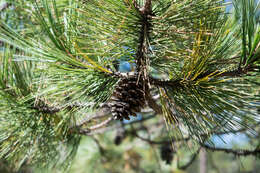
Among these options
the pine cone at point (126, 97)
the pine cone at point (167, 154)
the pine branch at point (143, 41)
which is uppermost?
the pine branch at point (143, 41)

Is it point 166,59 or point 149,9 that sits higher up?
point 149,9

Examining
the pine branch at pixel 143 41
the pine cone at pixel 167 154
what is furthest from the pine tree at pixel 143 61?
the pine cone at pixel 167 154

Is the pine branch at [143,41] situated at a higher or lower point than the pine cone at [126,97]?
higher

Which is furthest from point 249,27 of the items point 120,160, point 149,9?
point 120,160

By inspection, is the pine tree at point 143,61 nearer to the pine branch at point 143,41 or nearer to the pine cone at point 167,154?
the pine branch at point 143,41

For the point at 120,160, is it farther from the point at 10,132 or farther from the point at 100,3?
the point at 100,3

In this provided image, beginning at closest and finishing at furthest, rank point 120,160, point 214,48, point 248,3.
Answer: point 248,3 < point 214,48 < point 120,160

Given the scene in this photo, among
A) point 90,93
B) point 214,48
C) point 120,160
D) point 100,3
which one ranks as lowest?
point 120,160

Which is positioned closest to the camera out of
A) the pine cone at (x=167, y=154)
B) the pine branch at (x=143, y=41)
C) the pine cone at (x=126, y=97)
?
the pine branch at (x=143, y=41)

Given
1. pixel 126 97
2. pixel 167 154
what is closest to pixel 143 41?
pixel 126 97
